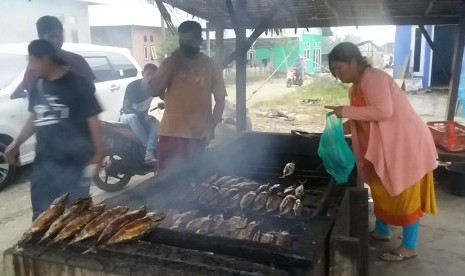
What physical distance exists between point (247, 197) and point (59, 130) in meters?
1.67

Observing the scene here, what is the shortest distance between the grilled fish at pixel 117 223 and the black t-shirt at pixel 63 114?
1369 mm

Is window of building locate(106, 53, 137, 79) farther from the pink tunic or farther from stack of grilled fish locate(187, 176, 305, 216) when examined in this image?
the pink tunic

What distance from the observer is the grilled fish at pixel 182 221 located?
102 inches

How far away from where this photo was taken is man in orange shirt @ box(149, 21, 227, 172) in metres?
4.22

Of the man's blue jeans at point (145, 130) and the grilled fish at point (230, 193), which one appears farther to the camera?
the man's blue jeans at point (145, 130)

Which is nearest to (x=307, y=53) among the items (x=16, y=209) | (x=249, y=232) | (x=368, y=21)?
(x=368, y=21)

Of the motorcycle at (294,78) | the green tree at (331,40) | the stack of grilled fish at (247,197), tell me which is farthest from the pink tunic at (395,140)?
the green tree at (331,40)

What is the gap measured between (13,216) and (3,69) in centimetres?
271

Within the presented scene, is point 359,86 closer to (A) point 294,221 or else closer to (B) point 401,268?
(A) point 294,221

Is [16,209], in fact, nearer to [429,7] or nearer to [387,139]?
[387,139]

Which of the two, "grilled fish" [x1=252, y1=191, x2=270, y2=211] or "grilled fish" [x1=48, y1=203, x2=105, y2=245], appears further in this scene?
"grilled fish" [x1=252, y1=191, x2=270, y2=211]

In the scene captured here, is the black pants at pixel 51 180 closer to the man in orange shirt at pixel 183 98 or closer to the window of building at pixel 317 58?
the man in orange shirt at pixel 183 98

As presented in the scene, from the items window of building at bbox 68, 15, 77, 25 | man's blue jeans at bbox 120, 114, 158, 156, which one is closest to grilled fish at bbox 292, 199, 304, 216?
man's blue jeans at bbox 120, 114, 158, 156

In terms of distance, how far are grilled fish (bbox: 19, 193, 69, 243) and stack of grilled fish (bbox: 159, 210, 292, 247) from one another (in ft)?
2.01
